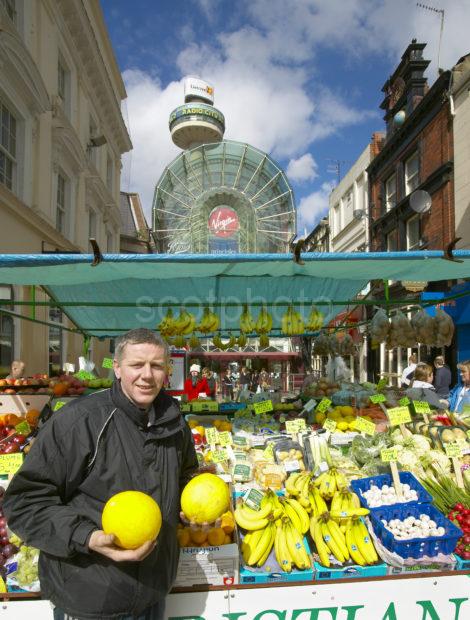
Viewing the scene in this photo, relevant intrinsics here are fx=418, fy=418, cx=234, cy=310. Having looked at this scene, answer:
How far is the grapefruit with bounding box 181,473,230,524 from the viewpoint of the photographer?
203 cm

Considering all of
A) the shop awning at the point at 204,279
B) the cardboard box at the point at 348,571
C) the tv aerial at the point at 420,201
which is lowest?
the cardboard box at the point at 348,571

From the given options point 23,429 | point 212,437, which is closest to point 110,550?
point 212,437

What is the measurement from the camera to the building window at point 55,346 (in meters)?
12.6

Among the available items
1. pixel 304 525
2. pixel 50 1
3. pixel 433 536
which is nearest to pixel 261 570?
pixel 304 525

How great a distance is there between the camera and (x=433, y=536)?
2.57 m

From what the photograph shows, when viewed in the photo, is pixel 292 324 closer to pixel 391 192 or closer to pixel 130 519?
pixel 130 519

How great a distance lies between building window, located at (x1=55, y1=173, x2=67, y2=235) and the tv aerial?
475 inches

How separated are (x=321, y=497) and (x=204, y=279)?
3760 millimetres

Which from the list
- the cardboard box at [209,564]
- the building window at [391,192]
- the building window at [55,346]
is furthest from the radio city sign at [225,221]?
the cardboard box at [209,564]

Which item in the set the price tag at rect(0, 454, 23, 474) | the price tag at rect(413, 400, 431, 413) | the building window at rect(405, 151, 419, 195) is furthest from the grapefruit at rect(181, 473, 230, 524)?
the building window at rect(405, 151, 419, 195)

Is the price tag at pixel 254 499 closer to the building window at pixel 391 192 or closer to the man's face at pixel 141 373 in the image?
the man's face at pixel 141 373

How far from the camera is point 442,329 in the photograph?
561 cm

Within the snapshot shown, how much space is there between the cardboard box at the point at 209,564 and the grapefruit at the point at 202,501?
0.44 metres

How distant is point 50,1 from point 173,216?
21552 millimetres
